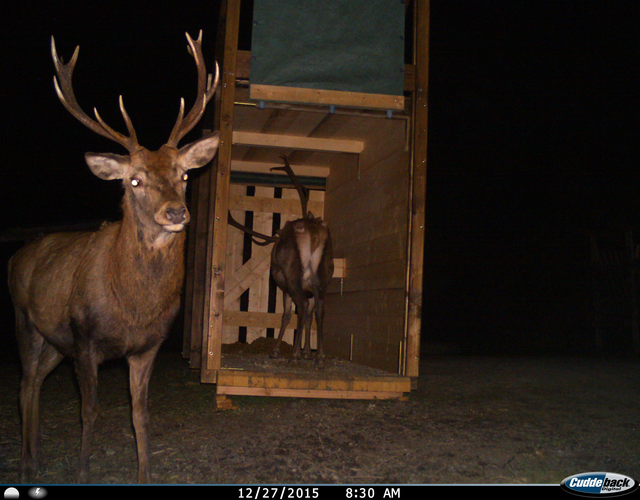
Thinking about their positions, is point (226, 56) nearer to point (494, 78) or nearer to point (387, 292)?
point (387, 292)

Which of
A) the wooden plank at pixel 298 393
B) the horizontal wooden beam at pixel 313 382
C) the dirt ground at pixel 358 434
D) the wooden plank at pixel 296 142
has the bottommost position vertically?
the dirt ground at pixel 358 434

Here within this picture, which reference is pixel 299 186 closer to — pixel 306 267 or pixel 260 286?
pixel 306 267

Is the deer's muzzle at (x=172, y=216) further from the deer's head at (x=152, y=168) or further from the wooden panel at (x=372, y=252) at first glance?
the wooden panel at (x=372, y=252)

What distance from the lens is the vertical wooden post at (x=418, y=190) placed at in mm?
5582

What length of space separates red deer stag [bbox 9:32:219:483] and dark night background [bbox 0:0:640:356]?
853 centimetres

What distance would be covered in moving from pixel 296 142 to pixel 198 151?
3.64 m

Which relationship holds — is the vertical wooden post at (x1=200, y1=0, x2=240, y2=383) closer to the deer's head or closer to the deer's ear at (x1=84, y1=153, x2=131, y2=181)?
the deer's head

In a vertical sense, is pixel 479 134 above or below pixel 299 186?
above

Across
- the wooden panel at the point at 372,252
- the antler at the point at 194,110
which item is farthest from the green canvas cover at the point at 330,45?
the antler at the point at 194,110

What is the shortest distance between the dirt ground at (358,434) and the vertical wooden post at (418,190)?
2.15ft

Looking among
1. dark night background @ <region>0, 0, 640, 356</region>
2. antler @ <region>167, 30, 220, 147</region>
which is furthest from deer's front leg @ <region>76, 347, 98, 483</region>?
dark night background @ <region>0, 0, 640, 356</region>

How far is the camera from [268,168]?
9.09 meters

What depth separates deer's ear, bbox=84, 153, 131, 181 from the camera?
153 inches

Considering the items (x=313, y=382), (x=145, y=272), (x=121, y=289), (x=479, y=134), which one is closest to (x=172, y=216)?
(x=145, y=272)
